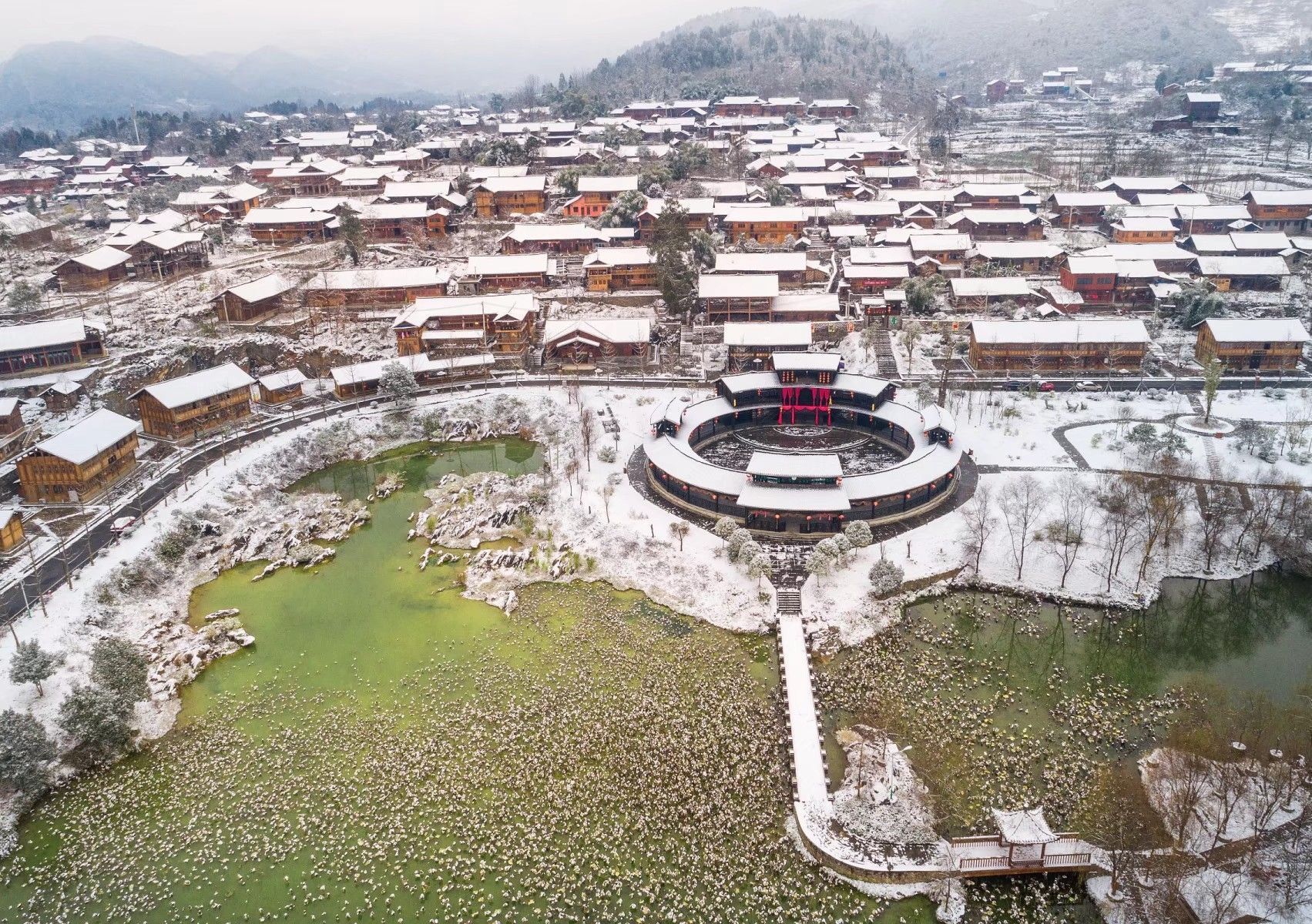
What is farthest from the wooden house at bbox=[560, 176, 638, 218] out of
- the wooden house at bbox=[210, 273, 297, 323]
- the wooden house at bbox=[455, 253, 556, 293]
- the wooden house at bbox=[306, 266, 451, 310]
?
the wooden house at bbox=[210, 273, 297, 323]

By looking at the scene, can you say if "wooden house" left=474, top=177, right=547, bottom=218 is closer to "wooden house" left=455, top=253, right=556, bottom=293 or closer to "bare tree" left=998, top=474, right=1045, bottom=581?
"wooden house" left=455, top=253, right=556, bottom=293

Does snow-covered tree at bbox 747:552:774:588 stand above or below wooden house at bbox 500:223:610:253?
below

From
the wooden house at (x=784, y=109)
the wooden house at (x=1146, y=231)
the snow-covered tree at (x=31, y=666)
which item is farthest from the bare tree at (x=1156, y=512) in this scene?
the wooden house at (x=784, y=109)

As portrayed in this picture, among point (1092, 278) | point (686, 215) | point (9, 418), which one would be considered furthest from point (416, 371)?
point (1092, 278)

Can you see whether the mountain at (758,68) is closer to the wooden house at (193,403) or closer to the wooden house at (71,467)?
the wooden house at (193,403)

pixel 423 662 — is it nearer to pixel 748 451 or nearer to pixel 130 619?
pixel 130 619

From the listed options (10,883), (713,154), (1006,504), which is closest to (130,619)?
(10,883)
